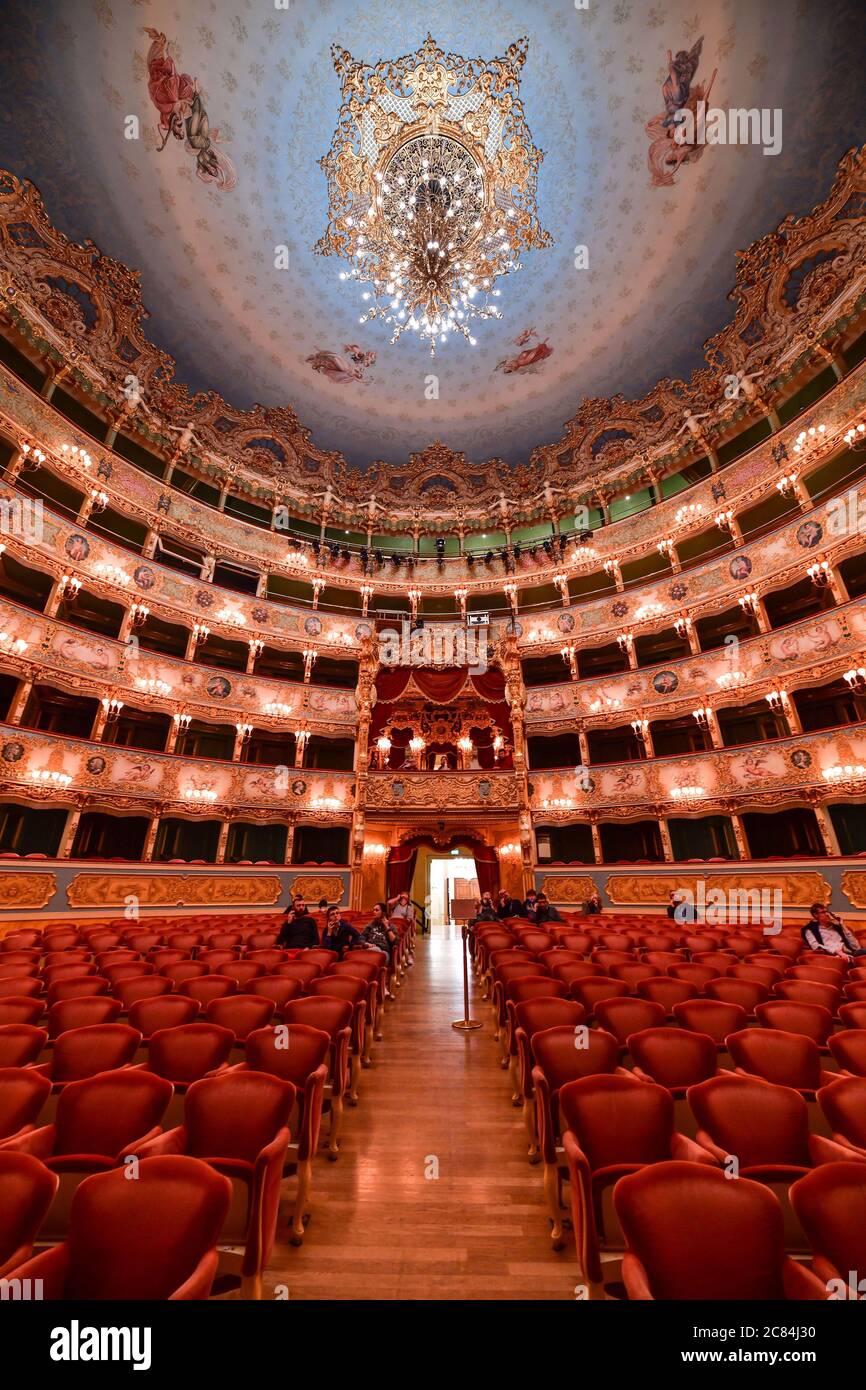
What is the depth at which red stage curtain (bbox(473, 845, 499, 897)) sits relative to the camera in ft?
59.1

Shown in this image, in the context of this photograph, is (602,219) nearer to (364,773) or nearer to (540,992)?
(364,773)

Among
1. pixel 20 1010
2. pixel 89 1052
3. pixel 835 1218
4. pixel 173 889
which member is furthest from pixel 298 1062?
pixel 173 889

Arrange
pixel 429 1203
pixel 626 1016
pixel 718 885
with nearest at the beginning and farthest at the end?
1. pixel 429 1203
2. pixel 626 1016
3. pixel 718 885

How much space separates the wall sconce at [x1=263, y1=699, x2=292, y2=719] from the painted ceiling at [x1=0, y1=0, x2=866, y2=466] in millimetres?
12183

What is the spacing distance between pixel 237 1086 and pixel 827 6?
23.6 metres

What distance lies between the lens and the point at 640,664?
20562mm

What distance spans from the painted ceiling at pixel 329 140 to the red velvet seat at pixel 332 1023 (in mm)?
21475

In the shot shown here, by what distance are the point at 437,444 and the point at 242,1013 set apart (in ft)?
78.1

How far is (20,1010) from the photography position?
4.37 metres

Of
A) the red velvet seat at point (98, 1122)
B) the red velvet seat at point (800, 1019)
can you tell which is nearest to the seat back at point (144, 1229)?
the red velvet seat at point (98, 1122)

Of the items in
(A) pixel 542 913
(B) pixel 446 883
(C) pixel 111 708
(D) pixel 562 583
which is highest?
(D) pixel 562 583

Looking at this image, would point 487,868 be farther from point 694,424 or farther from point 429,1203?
point 694,424

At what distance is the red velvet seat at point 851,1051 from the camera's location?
3.64 metres

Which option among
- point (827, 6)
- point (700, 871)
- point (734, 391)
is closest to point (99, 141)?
point (827, 6)
